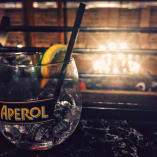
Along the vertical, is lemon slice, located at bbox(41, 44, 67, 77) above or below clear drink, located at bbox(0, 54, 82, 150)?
above

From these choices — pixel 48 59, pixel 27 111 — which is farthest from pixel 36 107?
pixel 48 59

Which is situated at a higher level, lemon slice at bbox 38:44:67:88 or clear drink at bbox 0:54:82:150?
lemon slice at bbox 38:44:67:88

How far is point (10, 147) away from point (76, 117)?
20 cm

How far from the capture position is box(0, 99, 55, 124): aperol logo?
446mm

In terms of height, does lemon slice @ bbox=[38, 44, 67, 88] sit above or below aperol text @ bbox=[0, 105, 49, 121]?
above

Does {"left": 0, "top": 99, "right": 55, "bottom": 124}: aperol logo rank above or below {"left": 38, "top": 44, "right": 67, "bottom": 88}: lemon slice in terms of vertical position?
below

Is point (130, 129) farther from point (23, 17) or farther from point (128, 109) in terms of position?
point (23, 17)

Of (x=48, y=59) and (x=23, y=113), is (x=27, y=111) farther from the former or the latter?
(x=48, y=59)

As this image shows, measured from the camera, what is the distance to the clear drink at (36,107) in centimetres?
45

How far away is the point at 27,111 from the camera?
447 millimetres

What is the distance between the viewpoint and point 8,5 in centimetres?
725

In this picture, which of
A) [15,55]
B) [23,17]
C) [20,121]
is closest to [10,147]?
[20,121]

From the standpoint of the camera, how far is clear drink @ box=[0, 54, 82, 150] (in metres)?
0.45

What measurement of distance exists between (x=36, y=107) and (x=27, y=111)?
21 millimetres
